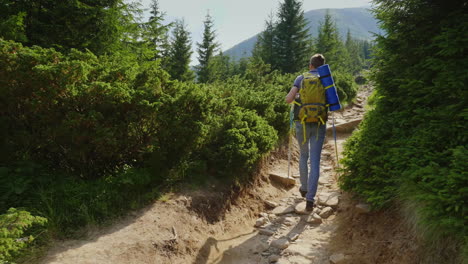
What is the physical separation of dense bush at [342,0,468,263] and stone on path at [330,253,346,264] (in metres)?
0.83

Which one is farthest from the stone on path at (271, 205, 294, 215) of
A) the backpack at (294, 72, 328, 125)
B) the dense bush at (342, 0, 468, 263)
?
the backpack at (294, 72, 328, 125)

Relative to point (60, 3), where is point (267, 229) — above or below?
below

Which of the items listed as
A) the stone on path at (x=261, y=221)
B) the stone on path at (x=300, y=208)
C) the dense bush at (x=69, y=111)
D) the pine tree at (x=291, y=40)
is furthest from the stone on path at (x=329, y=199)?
the pine tree at (x=291, y=40)

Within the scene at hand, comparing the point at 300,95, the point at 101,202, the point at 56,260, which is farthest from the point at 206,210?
the point at 300,95

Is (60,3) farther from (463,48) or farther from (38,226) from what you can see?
(463,48)

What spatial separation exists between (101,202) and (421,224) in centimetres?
399

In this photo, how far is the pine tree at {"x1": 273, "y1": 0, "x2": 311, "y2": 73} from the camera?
86.1ft

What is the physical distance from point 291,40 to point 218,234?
2511cm

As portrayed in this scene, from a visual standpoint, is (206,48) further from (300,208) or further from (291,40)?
(300,208)

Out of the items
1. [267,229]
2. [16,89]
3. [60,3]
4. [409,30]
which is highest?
[60,3]

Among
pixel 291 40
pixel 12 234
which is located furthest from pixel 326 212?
pixel 291 40

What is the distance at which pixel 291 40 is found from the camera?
2638 cm

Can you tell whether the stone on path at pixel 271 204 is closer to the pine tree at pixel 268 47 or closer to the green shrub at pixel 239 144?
the green shrub at pixel 239 144

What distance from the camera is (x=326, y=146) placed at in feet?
32.0
